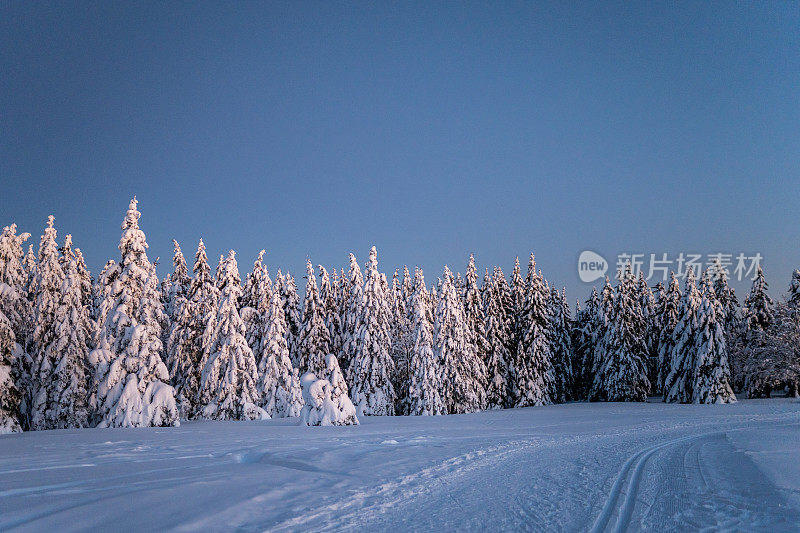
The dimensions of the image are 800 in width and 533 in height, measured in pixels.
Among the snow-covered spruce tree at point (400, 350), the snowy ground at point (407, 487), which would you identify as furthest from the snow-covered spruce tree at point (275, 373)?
the snowy ground at point (407, 487)

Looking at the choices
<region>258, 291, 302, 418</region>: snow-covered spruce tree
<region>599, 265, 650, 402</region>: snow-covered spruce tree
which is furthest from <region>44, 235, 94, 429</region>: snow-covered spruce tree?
<region>599, 265, 650, 402</region>: snow-covered spruce tree

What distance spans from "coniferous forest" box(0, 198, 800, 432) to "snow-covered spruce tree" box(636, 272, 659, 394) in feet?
0.62

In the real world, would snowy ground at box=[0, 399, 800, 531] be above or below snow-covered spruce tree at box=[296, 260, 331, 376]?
below

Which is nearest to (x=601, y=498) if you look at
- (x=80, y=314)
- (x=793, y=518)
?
(x=793, y=518)

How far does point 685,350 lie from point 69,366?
51.6 metres

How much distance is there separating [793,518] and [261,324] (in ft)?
133

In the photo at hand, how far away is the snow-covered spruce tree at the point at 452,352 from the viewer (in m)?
41.2

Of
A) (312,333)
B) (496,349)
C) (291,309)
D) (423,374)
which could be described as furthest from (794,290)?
(291,309)

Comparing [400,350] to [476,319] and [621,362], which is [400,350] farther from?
[621,362]

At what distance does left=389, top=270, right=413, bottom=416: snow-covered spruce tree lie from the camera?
151 feet

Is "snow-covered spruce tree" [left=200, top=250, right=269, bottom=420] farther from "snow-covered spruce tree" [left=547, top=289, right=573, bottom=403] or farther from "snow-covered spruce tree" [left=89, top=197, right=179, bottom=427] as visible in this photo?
"snow-covered spruce tree" [left=547, top=289, right=573, bottom=403]

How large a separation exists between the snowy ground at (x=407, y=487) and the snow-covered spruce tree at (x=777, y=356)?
40004 mm

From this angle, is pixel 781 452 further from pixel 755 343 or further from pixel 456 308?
pixel 755 343

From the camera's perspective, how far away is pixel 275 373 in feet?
122
